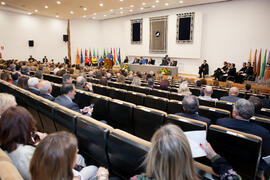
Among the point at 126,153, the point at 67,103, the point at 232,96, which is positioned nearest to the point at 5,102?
the point at 67,103

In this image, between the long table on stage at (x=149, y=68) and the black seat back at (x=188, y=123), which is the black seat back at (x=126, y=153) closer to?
the black seat back at (x=188, y=123)

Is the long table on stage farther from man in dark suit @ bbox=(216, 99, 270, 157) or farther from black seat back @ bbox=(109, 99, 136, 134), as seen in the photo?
man in dark suit @ bbox=(216, 99, 270, 157)

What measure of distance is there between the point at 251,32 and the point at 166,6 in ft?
18.8

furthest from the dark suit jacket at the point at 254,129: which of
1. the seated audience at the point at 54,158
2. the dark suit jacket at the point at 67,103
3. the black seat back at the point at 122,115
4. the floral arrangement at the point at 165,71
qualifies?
the floral arrangement at the point at 165,71

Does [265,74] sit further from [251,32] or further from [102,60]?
[102,60]

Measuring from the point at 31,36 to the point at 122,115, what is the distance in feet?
53.4

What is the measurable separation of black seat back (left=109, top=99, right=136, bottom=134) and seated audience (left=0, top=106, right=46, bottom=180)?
1.48m

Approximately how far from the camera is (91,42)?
65.0 feet

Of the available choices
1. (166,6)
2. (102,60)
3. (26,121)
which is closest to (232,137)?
(26,121)

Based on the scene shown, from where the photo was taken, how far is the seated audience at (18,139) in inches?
54.7

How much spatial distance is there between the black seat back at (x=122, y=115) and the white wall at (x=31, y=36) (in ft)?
49.3

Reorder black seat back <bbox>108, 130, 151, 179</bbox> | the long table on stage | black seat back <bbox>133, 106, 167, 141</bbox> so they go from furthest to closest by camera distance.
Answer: the long table on stage
black seat back <bbox>133, 106, 167, 141</bbox>
black seat back <bbox>108, 130, 151, 179</bbox>

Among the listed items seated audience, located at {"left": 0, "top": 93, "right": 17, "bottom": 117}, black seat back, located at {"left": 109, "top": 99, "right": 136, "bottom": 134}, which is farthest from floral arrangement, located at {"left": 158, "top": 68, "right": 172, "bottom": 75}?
seated audience, located at {"left": 0, "top": 93, "right": 17, "bottom": 117}

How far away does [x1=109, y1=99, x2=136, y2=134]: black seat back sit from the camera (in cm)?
279
